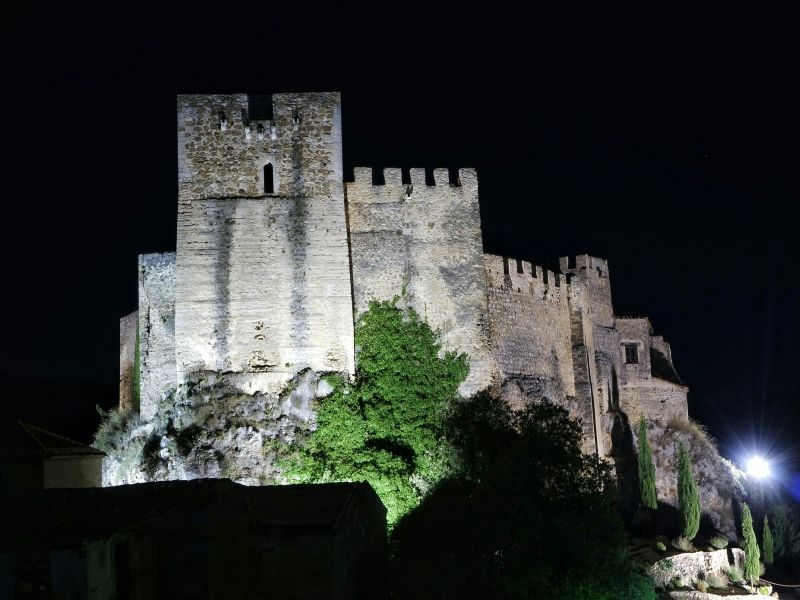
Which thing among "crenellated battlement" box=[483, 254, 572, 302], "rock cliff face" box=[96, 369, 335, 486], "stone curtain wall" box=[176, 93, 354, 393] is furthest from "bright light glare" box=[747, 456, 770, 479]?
"rock cliff face" box=[96, 369, 335, 486]

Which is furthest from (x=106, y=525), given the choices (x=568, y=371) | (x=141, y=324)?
(x=568, y=371)

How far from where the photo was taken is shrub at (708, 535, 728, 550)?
1507 inches

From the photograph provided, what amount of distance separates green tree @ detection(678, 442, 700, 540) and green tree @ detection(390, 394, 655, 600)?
12.5 metres

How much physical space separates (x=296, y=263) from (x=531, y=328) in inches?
388

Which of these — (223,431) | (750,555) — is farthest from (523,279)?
(750,555)

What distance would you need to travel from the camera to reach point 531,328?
111 feet

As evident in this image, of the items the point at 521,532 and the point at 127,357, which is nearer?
the point at 521,532

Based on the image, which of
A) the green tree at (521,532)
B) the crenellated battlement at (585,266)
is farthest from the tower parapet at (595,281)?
the green tree at (521,532)

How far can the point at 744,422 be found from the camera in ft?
209

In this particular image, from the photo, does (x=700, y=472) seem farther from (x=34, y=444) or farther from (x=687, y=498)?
(x=34, y=444)

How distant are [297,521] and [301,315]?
29.4ft

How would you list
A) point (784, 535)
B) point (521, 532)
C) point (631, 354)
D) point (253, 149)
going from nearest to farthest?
point (521, 532) → point (253, 149) → point (631, 354) → point (784, 535)

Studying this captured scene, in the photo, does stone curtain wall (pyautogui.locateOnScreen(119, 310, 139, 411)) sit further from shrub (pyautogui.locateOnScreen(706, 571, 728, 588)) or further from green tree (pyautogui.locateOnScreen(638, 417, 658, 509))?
shrub (pyautogui.locateOnScreen(706, 571, 728, 588))

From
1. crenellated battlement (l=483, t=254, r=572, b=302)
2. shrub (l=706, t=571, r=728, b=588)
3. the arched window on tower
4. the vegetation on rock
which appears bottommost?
shrub (l=706, t=571, r=728, b=588)
